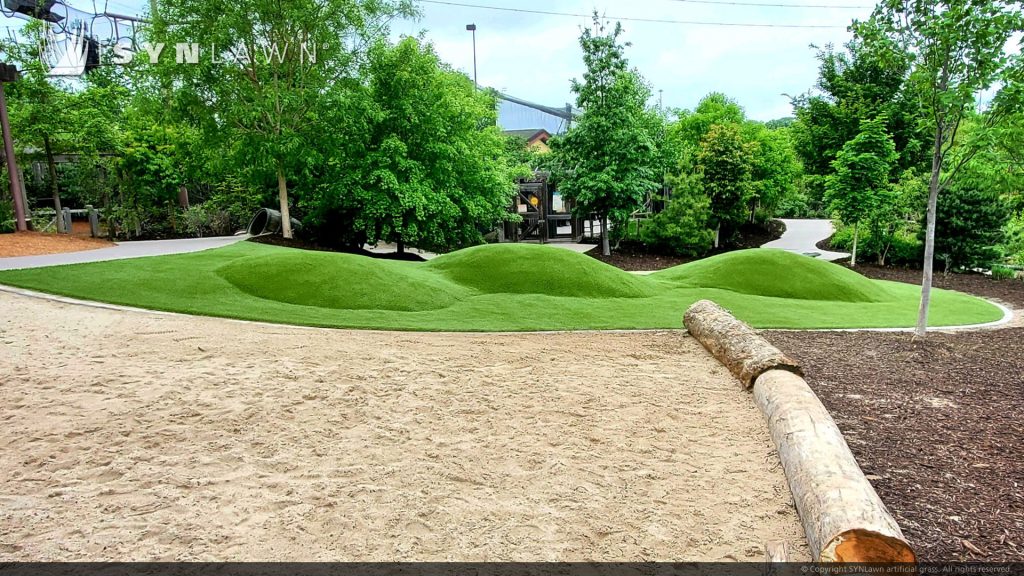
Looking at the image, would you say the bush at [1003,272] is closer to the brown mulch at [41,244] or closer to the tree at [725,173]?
the tree at [725,173]

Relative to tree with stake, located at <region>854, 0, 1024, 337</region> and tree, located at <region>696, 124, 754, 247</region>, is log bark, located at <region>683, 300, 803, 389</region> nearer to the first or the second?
tree with stake, located at <region>854, 0, 1024, 337</region>

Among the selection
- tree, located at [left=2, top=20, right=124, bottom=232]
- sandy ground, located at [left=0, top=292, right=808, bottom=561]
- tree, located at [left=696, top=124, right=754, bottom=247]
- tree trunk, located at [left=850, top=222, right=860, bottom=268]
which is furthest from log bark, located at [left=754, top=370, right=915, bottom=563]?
tree, located at [left=2, top=20, right=124, bottom=232]

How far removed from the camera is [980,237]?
16656 mm

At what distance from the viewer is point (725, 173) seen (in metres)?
20.2

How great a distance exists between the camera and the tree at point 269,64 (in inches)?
598

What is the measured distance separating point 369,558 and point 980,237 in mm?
19919

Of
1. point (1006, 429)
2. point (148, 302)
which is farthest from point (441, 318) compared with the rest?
point (1006, 429)

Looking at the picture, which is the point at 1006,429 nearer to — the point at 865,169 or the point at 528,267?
the point at 528,267

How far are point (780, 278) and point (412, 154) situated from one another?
10.1m

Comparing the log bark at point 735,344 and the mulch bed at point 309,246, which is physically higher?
the mulch bed at point 309,246

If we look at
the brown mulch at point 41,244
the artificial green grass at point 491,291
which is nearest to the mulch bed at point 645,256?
the artificial green grass at point 491,291

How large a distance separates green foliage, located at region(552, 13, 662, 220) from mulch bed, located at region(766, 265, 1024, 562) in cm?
1156

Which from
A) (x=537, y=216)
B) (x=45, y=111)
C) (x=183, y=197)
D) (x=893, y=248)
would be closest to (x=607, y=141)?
(x=537, y=216)

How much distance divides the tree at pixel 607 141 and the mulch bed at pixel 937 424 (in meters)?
11.6
